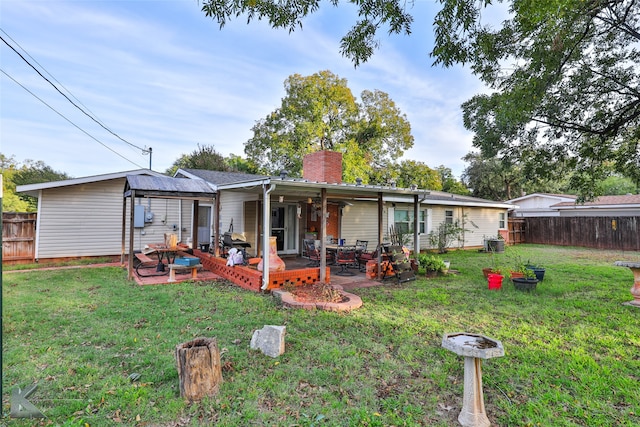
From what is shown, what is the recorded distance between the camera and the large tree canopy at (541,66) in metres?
4.32

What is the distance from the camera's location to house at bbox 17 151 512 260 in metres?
9.29

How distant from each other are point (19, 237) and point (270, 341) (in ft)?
34.2

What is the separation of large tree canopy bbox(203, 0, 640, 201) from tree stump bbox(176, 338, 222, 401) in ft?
12.9

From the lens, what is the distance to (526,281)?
6832 mm

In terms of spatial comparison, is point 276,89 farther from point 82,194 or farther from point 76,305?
point 76,305

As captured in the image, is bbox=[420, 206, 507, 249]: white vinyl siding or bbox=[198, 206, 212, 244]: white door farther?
bbox=[420, 206, 507, 249]: white vinyl siding

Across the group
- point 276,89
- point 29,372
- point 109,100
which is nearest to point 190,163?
point 276,89

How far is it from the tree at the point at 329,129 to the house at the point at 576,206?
997 cm

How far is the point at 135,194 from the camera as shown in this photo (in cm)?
762

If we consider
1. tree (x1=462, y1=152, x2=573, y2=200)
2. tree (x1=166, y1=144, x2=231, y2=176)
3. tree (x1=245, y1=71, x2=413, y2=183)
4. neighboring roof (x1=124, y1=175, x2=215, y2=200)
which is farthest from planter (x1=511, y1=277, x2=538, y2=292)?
tree (x1=462, y1=152, x2=573, y2=200)

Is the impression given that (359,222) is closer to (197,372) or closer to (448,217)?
(448,217)

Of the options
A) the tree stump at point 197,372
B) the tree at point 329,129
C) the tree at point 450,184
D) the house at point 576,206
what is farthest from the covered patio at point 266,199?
the tree at point 450,184

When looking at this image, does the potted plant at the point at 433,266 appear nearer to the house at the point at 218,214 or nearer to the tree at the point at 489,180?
the house at the point at 218,214

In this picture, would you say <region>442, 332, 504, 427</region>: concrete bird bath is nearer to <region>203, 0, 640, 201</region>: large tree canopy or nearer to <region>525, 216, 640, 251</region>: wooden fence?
<region>203, 0, 640, 201</region>: large tree canopy
